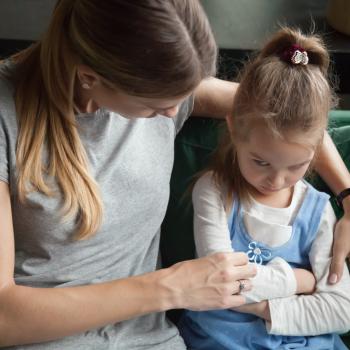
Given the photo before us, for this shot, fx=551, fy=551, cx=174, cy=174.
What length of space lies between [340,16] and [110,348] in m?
1.11

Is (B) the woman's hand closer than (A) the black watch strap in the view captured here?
Yes

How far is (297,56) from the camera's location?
43.3 inches

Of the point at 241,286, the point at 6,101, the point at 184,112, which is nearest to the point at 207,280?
the point at 241,286

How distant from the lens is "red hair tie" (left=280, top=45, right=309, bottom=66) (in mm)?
1102

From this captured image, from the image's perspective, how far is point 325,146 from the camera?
4.13 ft

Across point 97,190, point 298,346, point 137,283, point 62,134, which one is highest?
point 62,134

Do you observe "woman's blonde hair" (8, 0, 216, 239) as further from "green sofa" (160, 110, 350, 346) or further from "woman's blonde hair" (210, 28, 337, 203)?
"green sofa" (160, 110, 350, 346)

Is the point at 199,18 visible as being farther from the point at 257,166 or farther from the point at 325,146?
the point at 325,146

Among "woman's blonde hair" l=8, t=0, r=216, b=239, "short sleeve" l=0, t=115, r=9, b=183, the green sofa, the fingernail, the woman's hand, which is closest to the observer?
"woman's blonde hair" l=8, t=0, r=216, b=239

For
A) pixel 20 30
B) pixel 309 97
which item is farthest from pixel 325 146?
pixel 20 30

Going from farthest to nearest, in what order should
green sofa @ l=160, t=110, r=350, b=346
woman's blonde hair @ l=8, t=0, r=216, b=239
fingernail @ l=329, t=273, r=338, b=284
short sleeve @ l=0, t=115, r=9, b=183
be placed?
green sofa @ l=160, t=110, r=350, b=346, fingernail @ l=329, t=273, r=338, b=284, short sleeve @ l=0, t=115, r=9, b=183, woman's blonde hair @ l=8, t=0, r=216, b=239

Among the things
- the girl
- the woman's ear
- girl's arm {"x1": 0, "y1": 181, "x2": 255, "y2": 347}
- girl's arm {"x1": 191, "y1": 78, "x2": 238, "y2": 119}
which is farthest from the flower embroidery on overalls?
the woman's ear

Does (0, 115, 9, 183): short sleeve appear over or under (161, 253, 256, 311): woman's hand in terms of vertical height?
over

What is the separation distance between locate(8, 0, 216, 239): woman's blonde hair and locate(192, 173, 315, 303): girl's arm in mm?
246
